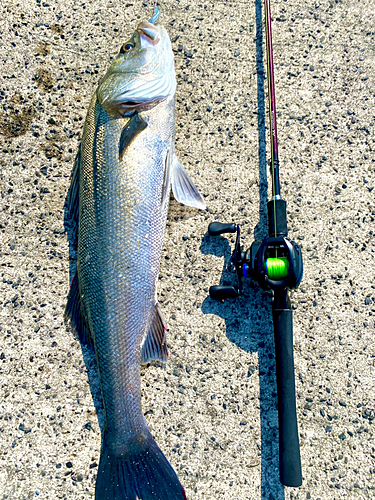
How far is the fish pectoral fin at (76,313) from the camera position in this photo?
2.06m

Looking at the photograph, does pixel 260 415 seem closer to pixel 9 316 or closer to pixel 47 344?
pixel 47 344

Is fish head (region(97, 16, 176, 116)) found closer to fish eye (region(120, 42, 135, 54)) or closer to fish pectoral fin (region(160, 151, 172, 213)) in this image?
fish eye (region(120, 42, 135, 54))

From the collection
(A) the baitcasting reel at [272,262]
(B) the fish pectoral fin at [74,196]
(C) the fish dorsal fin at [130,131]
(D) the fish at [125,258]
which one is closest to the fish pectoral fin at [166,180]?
(D) the fish at [125,258]

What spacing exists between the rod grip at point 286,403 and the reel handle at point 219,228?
53 centimetres

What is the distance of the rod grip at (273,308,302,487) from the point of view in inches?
70.8

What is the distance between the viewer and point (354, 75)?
246 cm

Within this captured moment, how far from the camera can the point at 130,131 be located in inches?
77.4

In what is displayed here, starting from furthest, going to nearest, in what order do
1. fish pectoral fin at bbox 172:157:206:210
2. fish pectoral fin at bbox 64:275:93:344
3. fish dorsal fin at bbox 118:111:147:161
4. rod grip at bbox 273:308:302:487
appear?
fish pectoral fin at bbox 172:157:206:210 → fish pectoral fin at bbox 64:275:93:344 → fish dorsal fin at bbox 118:111:147:161 → rod grip at bbox 273:308:302:487

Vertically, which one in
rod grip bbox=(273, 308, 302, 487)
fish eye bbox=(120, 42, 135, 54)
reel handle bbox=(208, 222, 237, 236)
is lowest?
rod grip bbox=(273, 308, 302, 487)

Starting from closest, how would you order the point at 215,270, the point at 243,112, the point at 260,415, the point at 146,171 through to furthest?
the point at 146,171, the point at 260,415, the point at 215,270, the point at 243,112

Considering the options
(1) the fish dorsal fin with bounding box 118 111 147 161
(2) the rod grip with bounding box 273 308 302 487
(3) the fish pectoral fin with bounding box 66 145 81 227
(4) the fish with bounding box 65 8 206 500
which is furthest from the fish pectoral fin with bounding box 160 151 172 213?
(2) the rod grip with bounding box 273 308 302 487

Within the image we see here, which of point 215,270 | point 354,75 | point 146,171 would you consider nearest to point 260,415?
point 215,270

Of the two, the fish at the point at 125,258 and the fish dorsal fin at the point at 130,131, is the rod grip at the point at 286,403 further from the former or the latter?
the fish dorsal fin at the point at 130,131

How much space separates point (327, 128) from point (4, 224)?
226 cm
